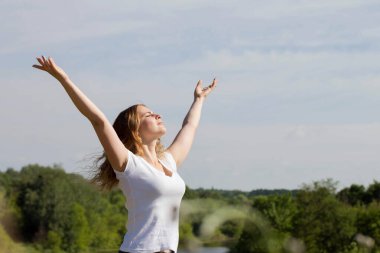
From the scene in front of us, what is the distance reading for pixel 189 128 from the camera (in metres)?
5.17

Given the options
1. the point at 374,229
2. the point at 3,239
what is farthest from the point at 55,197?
the point at 374,229

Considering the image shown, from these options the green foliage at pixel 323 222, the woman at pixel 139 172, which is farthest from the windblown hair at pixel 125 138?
the green foliage at pixel 323 222

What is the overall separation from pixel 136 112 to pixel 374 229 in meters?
19.4

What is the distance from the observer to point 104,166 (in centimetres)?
457

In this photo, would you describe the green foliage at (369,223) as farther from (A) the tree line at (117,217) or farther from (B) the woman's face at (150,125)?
(B) the woman's face at (150,125)

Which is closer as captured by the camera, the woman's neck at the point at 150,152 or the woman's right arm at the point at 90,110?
the woman's right arm at the point at 90,110

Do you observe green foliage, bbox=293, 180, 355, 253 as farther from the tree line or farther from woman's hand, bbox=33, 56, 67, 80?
woman's hand, bbox=33, 56, 67, 80

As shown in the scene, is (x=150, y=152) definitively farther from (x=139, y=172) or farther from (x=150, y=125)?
(x=139, y=172)

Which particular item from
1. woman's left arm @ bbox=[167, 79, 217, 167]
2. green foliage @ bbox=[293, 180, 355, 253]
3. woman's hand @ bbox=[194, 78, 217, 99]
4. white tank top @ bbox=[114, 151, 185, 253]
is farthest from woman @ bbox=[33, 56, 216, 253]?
green foliage @ bbox=[293, 180, 355, 253]

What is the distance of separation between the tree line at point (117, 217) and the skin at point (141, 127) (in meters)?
0.38

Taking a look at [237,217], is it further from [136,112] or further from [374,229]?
[374,229]

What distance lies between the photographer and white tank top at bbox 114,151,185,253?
4246 millimetres

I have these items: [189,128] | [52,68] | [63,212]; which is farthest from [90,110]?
[63,212]

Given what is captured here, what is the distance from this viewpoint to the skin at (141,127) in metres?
4.12
